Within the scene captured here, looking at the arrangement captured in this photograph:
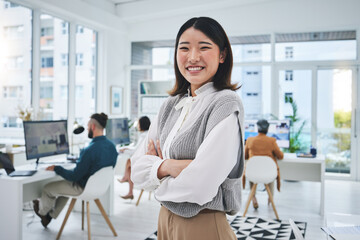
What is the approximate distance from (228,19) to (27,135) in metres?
5.08

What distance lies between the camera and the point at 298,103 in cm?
714

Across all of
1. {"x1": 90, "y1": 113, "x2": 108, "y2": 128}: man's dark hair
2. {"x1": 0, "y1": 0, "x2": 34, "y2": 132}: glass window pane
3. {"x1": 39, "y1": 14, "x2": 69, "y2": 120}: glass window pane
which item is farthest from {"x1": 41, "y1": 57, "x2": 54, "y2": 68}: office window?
{"x1": 90, "y1": 113, "x2": 108, "y2": 128}: man's dark hair

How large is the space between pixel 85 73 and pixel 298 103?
4277mm

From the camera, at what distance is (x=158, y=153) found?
1.25 m

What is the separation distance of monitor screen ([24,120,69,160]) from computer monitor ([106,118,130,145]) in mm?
1278

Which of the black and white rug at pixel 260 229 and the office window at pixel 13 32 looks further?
the office window at pixel 13 32

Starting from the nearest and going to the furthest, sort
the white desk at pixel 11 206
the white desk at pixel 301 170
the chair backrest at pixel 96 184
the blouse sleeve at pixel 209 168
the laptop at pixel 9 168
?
the blouse sleeve at pixel 209 168 < the white desk at pixel 11 206 < the laptop at pixel 9 168 < the chair backrest at pixel 96 184 < the white desk at pixel 301 170

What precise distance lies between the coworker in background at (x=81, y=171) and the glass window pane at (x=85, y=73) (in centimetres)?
322

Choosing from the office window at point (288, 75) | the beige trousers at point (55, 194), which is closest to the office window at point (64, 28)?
the beige trousers at point (55, 194)

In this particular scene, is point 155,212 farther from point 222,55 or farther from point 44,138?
point 222,55

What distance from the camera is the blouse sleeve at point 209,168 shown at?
39.4 inches

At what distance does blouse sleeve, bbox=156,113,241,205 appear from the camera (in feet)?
3.29

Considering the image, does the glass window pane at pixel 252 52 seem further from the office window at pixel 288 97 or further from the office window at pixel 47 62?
the office window at pixel 47 62

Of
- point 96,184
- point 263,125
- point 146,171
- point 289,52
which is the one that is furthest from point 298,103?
point 146,171
